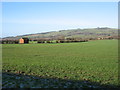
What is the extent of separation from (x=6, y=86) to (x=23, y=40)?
95.3 m

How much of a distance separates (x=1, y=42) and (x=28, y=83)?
3428 inches

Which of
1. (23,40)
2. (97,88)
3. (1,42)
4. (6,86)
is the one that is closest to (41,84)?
(6,86)

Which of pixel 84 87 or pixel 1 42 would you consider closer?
pixel 84 87

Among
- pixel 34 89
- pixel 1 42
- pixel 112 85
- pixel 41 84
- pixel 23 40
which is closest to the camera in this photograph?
pixel 34 89

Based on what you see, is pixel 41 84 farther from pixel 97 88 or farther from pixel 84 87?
pixel 97 88

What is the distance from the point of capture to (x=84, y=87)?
34.6ft

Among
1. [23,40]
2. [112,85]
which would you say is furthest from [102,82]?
[23,40]

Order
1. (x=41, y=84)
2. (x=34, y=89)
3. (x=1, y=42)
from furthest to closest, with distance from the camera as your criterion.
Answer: (x=1, y=42)
(x=41, y=84)
(x=34, y=89)

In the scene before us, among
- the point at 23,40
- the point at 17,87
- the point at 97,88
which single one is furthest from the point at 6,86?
the point at 23,40

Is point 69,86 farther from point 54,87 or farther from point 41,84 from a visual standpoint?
point 41,84

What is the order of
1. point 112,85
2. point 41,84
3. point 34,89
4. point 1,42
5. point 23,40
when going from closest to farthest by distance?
point 34,89 < point 41,84 < point 112,85 < point 1,42 < point 23,40

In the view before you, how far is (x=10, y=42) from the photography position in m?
94.8

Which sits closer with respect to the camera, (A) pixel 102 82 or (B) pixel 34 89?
(B) pixel 34 89

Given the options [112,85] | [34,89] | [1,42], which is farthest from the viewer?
[1,42]
